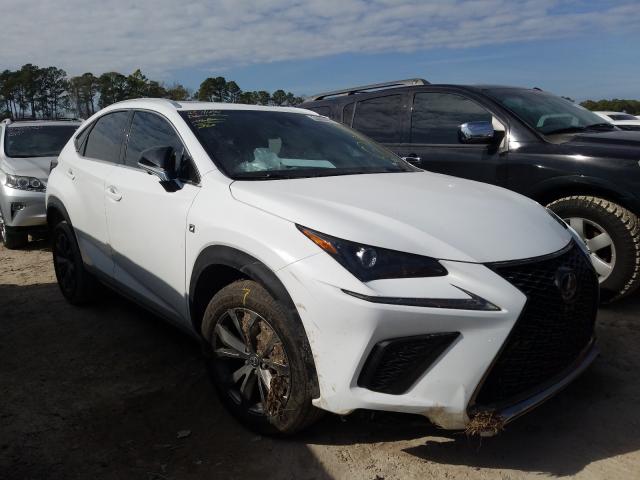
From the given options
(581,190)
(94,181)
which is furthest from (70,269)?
(581,190)

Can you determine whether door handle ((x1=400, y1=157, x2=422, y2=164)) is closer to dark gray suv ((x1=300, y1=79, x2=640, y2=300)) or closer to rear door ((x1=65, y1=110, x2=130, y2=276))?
dark gray suv ((x1=300, y1=79, x2=640, y2=300))

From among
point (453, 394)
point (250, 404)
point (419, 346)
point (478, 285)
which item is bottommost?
point (250, 404)

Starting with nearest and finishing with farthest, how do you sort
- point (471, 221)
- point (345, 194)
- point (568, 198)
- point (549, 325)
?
point (549, 325) < point (471, 221) < point (345, 194) < point (568, 198)

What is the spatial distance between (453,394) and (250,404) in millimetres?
1064

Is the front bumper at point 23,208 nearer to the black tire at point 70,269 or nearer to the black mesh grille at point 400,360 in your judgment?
the black tire at point 70,269

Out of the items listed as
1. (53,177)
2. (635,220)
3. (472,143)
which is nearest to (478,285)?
(635,220)

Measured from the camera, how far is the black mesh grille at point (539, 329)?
2.21m

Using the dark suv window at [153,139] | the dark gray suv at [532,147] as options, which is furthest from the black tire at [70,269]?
the dark gray suv at [532,147]

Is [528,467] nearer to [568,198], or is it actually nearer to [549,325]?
[549,325]

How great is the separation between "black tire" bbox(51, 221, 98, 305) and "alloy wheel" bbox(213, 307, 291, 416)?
2.11m

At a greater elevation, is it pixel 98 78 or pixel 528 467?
pixel 98 78

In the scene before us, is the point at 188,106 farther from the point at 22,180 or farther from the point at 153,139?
the point at 22,180

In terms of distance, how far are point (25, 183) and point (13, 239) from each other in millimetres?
733

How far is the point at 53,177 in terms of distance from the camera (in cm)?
473
